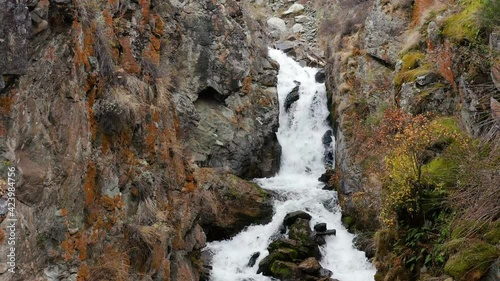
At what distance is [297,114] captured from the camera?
2528 centimetres

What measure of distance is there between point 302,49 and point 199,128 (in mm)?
15688

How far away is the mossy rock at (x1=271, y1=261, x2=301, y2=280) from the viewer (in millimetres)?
14672

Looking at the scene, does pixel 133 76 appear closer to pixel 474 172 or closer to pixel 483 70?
pixel 474 172

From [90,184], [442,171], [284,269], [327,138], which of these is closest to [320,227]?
[284,269]

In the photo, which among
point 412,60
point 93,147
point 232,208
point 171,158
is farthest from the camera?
point 232,208

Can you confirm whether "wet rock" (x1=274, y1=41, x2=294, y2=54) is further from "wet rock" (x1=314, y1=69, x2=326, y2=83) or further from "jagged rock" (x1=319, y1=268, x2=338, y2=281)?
"jagged rock" (x1=319, y1=268, x2=338, y2=281)

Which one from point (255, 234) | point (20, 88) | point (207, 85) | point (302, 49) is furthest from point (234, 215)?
point (302, 49)

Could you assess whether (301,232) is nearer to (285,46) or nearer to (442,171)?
(442,171)

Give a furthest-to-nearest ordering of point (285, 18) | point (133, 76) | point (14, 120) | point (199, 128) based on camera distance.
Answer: point (285, 18)
point (199, 128)
point (133, 76)
point (14, 120)

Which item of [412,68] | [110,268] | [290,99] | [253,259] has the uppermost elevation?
[412,68]

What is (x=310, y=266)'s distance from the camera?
14.8 m

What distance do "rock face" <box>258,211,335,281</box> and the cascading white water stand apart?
1.27ft

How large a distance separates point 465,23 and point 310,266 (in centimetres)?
844

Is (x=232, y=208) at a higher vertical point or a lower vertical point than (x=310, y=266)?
lower
